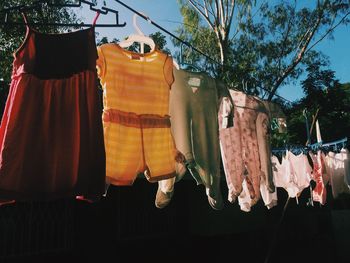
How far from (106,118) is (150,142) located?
389 millimetres

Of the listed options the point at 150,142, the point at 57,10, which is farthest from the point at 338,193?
the point at 57,10

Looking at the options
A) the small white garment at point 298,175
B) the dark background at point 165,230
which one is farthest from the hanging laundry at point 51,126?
the small white garment at point 298,175

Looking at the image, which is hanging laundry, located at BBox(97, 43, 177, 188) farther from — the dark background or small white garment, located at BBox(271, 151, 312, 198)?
the dark background

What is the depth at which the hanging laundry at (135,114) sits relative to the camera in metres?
2.27

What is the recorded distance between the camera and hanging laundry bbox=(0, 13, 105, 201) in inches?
70.6

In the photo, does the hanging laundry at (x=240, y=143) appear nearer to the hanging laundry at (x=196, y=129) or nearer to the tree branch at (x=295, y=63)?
the hanging laundry at (x=196, y=129)

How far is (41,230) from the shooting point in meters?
5.36

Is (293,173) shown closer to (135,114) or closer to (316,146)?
(316,146)

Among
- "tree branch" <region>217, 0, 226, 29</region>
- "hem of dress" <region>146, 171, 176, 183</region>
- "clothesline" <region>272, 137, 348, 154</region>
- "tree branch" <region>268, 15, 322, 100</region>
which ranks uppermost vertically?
"tree branch" <region>217, 0, 226, 29</region>

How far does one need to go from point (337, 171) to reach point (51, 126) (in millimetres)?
5545

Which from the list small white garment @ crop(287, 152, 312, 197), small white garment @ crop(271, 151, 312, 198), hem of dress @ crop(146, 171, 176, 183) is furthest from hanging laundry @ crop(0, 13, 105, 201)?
small white garment @ crop(287, 152, 312, 197)

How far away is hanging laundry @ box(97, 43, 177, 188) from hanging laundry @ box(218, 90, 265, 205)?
733mm

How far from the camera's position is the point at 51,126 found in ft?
6.28

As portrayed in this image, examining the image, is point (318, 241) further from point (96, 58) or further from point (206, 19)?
point (96, 58)
